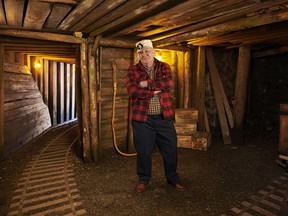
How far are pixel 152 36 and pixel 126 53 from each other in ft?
2.84

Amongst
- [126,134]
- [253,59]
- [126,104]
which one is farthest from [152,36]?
[253,59]

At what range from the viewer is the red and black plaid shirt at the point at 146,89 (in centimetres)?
368

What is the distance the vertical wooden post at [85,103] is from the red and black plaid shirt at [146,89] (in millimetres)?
1872

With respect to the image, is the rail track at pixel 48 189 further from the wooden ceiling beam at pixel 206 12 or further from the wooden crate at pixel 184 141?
the wooden ceiling beam at pixel 206 12

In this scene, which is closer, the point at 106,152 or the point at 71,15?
the point at 71,15

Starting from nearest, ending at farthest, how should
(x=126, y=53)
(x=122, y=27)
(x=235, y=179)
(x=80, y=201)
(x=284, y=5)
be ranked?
(x=284, y=5) → (x=80, y=201) → (x=235, y=179) → (x=122, y=27) → (x=126, y=53)

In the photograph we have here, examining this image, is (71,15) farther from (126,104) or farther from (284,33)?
(284,33)

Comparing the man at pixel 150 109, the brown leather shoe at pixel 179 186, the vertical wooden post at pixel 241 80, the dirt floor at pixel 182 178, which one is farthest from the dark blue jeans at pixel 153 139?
the vertical wooden post at pixel 241 80

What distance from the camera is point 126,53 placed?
6.00m

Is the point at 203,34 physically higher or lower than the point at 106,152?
higher

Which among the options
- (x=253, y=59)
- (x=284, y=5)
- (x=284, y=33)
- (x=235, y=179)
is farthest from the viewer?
(x=253, y=59)

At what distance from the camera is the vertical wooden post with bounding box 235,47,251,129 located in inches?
268

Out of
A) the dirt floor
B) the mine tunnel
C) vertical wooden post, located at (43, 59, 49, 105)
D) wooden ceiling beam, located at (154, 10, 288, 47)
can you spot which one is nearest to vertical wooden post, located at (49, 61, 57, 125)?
vertical wooden post, located at (43, 59, 49, 105)

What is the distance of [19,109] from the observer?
7160mm
